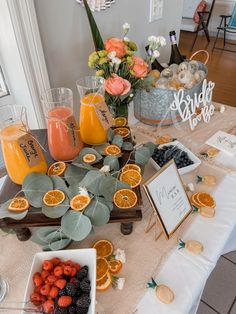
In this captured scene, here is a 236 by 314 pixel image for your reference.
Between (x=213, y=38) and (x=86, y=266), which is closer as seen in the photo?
(x=86, y=266)

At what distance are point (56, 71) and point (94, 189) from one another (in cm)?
54

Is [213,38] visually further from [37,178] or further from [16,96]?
[37,178]

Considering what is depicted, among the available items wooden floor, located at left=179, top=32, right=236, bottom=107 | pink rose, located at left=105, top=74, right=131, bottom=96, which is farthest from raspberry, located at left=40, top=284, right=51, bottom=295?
wooden floor, located at left=179, top=32, right=236, bottom=107

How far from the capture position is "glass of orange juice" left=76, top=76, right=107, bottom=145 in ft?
2.21

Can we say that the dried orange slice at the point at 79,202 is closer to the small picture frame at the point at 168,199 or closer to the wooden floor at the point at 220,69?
the small picture frame at the point at 168,199

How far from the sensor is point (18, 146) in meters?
0.57

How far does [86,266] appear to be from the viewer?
0.52 m

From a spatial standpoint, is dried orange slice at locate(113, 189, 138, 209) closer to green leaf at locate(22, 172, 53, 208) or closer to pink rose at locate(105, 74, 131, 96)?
green leaf at locate(22, 172, 53, 208)

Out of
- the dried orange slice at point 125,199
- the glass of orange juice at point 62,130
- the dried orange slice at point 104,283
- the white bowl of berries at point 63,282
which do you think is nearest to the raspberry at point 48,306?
the white bowl of berries at point 63,282

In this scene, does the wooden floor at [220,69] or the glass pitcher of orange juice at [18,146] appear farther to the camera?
the wooden floor at [220,69]

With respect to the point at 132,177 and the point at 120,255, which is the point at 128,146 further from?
the point at 120,255

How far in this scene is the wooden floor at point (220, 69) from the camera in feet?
9.05

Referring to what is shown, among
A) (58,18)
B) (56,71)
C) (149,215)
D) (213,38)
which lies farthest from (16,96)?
(213,38)

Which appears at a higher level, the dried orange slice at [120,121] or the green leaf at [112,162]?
the green leaf at [112,162]
